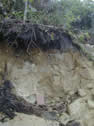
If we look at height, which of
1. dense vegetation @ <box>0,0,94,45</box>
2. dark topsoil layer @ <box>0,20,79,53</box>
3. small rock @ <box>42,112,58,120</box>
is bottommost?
small rock @ <box>42,112,58,120</box>

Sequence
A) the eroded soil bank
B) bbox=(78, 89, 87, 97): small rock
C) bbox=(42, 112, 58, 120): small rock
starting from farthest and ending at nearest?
bbox=(78, 89, 87, 97): small rock < the eroded soil bank < bbox=(42, 112, 58, 120): small rock

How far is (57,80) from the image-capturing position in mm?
3465

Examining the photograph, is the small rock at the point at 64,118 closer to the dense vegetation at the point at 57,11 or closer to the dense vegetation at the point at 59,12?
the dense vegetation at the point at 59,12

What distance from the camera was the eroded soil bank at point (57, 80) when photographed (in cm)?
317

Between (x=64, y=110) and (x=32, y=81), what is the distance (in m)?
0.87

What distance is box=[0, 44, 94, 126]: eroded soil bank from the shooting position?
10.4 feet

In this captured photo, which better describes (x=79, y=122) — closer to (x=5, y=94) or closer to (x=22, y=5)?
(x=5, y=94)

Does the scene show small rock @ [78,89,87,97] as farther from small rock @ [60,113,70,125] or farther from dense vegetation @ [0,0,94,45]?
dense vegetation @ [0,0,94,45]

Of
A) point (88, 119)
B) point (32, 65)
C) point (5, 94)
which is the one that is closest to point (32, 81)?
point (32, 65)

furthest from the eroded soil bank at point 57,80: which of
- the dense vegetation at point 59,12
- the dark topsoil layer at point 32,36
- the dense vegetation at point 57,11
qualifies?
the dense vegetation at point 57,11

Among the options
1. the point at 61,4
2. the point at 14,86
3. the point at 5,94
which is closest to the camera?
the point at 5,94

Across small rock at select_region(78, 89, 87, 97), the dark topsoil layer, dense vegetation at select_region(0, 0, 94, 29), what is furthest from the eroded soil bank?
dense vegetation at select_region(0, 0, 94, 29)

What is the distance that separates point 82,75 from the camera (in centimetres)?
364

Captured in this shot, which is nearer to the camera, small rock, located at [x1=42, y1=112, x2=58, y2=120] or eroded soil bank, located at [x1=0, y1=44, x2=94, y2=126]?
small rock, located at [x1=42, y1=112, x2=58, y2=120]
